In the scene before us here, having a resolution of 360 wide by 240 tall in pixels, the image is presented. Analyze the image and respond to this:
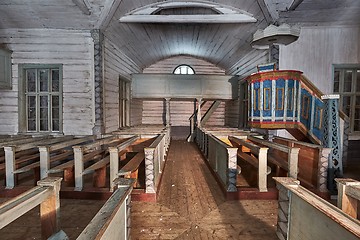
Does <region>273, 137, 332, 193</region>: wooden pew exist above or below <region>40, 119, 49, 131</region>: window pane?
below

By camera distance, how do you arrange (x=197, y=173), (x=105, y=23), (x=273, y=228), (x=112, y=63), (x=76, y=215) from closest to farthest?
(x=273, y=228) < (x=76, y=215) < (x=197, y=173) < (x=105, y=23) < (x=112, y=63)

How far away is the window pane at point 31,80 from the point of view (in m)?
6.66

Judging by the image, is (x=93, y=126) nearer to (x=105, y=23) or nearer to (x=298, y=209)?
(x=105, y=23)

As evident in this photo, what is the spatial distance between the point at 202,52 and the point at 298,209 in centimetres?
1064

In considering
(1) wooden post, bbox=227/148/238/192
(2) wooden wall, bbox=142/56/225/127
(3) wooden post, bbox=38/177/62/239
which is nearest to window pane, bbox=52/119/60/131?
(3) wooden post, bbox=38/177/62/239

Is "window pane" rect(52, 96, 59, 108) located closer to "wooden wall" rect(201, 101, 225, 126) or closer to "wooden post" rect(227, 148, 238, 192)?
"wooden post" rect(227, 148, 238, 192)

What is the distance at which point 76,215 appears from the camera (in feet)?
10.4

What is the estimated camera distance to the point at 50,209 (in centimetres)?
187

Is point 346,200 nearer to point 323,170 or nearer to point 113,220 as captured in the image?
point 113,220

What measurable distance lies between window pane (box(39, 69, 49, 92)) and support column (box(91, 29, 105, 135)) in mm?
1626

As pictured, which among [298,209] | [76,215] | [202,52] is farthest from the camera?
[202,52]

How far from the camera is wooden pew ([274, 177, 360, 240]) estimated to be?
53.6 inches

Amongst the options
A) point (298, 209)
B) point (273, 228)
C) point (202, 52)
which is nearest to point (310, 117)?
point (273, 228)

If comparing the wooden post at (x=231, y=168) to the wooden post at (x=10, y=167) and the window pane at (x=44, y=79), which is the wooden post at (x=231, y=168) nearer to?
the wooden post at (x=10, y=167)
